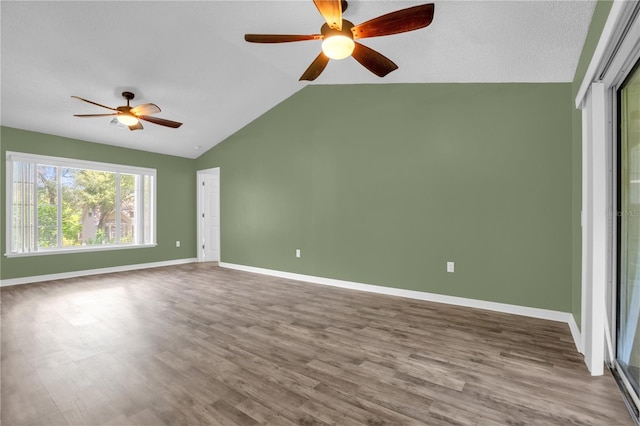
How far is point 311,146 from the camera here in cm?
491

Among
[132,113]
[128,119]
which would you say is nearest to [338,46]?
[132,113]

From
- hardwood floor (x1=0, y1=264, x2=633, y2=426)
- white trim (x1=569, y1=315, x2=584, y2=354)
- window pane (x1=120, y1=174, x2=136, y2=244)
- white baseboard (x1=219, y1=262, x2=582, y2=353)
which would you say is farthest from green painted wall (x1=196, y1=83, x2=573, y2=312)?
window pane (x1=120, y1=174, x2=136, y2=244)

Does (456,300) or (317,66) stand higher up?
(317,66)

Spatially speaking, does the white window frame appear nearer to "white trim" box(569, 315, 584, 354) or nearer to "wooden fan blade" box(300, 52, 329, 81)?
"white trim" box(569, 315, 584, 354)

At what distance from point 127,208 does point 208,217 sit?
1.64 metres

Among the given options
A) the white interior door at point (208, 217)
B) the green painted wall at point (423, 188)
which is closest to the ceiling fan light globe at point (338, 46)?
the green painted wall at point (423, 188)

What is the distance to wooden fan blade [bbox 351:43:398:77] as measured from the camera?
2426 millimetres

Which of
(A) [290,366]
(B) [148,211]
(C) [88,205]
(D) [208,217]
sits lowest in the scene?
(A) [290,366]

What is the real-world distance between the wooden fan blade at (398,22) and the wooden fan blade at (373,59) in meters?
0.17

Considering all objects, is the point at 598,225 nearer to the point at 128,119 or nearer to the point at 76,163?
the point at 128,119

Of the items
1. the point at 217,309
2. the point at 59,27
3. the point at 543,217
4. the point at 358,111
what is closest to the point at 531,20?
the point at 543,217

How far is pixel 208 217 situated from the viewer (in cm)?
Result: 707

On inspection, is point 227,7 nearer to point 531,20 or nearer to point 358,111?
point 358,111

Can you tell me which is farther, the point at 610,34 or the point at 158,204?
the point at 158,204
